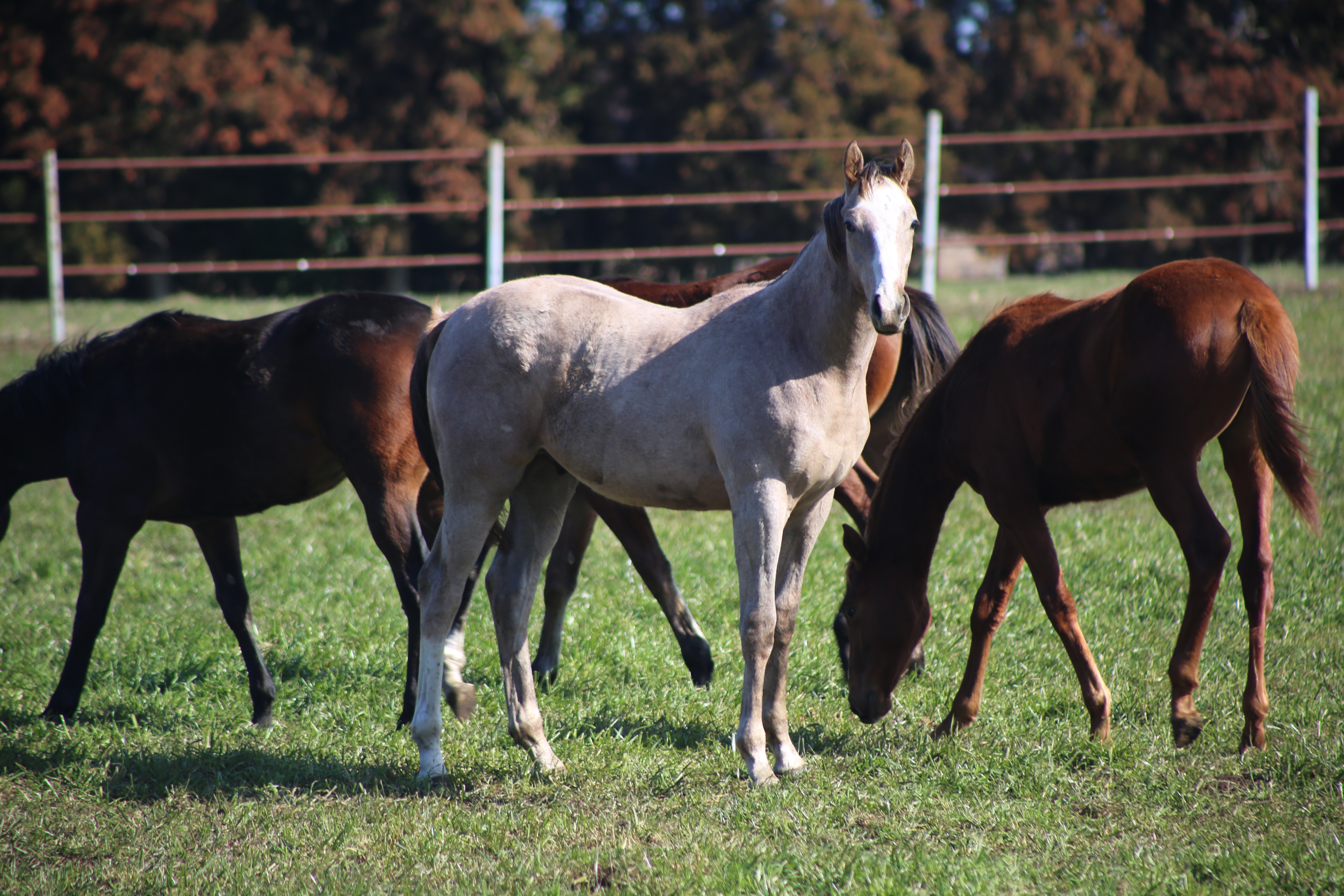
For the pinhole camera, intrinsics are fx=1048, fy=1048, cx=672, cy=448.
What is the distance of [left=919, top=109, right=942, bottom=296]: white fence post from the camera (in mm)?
10586

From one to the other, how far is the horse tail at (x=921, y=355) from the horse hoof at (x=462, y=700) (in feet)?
8.56

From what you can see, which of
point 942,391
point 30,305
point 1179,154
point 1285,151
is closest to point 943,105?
point 1179,154

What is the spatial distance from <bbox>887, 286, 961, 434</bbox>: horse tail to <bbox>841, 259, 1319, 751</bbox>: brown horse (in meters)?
1.05

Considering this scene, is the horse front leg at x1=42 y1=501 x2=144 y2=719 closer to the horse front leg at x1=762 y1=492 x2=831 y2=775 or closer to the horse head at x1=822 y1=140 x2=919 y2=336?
the horse front leg at x1=762 y1=492 x2=831 y2=775

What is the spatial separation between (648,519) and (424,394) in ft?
5.48

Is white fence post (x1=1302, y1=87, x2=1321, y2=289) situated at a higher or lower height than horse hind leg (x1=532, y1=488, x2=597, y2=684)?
higher

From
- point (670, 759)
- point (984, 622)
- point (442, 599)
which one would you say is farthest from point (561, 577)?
point (984, 622)

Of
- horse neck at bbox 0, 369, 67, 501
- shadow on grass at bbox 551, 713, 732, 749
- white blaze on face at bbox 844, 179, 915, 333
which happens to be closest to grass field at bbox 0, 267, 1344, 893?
shadow on grass at bbox 551, 713, 732, 749

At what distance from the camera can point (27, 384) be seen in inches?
197

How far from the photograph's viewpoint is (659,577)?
5086 mm

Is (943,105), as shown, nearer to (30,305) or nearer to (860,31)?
(860,31)

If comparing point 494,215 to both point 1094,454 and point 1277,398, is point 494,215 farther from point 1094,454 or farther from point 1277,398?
point 1277,398

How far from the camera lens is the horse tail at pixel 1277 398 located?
11.2ft

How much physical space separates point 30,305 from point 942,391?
17379 mm
